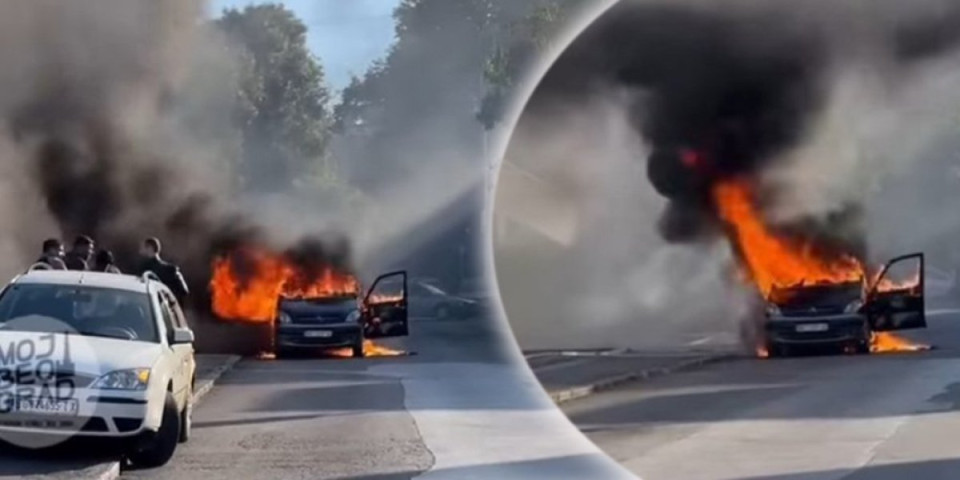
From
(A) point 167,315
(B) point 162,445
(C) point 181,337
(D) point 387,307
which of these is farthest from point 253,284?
(B) point 162,445

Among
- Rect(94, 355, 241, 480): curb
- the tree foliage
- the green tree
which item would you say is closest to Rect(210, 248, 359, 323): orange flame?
the green tree

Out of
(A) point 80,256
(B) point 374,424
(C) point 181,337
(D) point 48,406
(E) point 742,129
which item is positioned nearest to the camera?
(E) point 742,129

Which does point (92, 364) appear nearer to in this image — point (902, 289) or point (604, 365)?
point (604, 365)

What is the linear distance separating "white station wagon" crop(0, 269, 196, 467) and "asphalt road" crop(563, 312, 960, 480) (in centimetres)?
714

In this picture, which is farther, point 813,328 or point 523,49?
point 523,49

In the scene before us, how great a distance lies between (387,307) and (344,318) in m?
3.21

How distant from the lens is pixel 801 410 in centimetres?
229

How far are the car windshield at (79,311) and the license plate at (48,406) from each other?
90cm

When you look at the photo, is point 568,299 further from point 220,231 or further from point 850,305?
point 220,231

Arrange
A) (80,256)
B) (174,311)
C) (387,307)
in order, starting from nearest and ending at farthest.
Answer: (174,311)
(80,256)
(387,307)

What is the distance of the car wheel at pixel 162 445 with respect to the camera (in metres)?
9.48

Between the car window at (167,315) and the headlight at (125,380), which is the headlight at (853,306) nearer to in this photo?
the headlight at (125,380)

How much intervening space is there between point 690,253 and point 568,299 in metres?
0.19

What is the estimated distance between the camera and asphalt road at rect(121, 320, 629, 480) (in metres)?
8.34
